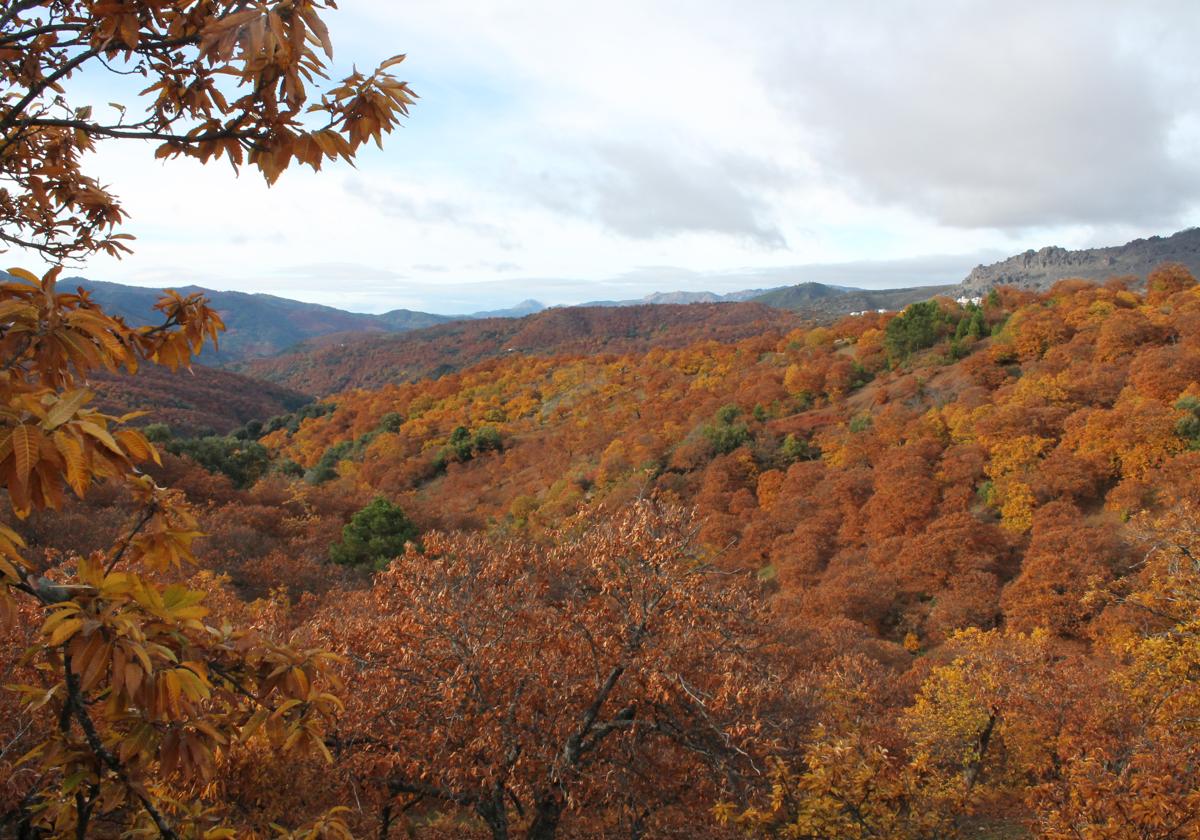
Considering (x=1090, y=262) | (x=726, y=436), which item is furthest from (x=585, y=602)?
(x=1090, y=262)

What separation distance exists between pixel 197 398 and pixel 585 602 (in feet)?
288

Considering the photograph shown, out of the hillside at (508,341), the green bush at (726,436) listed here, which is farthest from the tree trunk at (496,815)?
the hillside at (508,341)

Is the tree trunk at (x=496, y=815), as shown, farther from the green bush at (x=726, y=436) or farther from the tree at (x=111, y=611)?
the green bush at (x=726, y=436)

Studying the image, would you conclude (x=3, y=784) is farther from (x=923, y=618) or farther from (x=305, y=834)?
(x=923, y=618)

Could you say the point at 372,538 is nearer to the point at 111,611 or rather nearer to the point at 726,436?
the point at 726,436

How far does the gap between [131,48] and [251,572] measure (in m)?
20.4

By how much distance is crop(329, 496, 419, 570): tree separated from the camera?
2467cm

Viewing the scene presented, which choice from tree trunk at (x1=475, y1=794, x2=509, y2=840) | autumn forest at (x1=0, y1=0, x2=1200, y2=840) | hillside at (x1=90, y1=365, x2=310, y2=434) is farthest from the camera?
hillside at (x1=90, y1=365, x2=310, y2=434)

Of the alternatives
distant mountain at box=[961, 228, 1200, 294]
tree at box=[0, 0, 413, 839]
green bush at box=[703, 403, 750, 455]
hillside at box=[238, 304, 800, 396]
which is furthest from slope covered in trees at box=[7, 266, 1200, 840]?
distant mountain at box=[961, 228, 1200, 294]

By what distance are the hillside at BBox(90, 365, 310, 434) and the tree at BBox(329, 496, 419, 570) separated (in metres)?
38.4

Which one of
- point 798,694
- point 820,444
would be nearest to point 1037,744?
point 798,694

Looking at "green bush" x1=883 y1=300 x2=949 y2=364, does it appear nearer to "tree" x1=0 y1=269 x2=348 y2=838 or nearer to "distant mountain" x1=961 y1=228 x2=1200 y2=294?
"tree" x1=0 y1=269 x2=348 y2=838

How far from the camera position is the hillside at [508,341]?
124 metres

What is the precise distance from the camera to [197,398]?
273 ft
